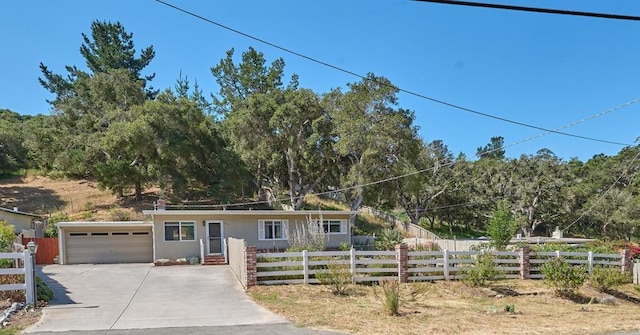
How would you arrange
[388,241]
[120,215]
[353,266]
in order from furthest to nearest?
1. [120,215]
2. [388,241]
3. [353,266]

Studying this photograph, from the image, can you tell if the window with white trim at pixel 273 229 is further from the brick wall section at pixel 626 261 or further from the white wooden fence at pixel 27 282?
the brick wall section at pixel 626 261

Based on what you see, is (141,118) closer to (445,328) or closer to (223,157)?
(223,157)

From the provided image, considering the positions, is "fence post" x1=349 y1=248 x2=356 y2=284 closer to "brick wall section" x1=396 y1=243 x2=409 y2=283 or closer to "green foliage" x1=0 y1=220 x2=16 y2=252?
"brick wall section" x1=396 y1=243 x2=409 y2=283

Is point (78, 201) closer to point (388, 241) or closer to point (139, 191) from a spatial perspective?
point (139, 191)

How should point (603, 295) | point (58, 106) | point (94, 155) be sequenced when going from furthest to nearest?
point (58, 106), point (94, 155), point (603, 295)

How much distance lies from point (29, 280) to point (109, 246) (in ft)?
45.3

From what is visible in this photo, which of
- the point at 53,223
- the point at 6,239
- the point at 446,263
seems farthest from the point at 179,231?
the point at 53,223

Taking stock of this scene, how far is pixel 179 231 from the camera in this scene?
69.2ft

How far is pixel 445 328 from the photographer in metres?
8.35

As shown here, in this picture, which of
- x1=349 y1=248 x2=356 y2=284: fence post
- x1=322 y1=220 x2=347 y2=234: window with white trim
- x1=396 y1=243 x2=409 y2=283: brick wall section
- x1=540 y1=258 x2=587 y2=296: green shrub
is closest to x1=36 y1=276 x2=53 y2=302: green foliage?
x1=349 y1=248 x2=356 y2=284: fence post

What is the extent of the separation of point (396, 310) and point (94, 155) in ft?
110

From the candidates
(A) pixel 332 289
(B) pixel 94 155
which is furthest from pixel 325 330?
(B) pixel 94 155

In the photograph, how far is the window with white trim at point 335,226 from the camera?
24438 millimetres

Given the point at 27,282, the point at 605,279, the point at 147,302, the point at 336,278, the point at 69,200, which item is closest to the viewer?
the point at 27,282
